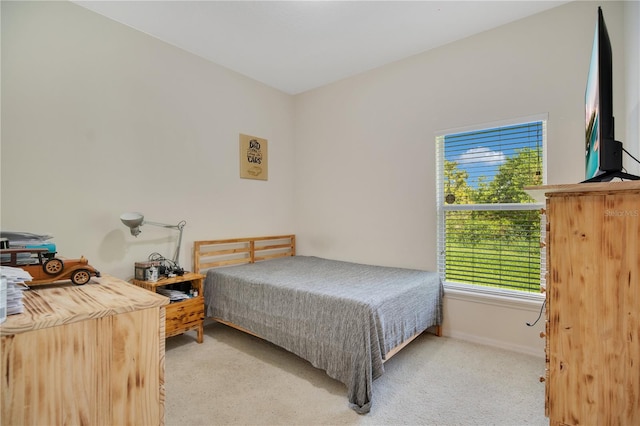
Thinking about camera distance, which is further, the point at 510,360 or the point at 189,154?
the point at 189,154

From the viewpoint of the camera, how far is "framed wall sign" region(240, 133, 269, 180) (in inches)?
137

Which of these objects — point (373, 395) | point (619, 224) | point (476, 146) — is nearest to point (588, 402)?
point (619, 224)

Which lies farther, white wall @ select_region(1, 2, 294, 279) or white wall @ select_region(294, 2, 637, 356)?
white wall @ select_region(294, 2, 637, 356)

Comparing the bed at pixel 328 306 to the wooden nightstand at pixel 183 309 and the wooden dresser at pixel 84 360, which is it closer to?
the wooden nightstand at pixel 183 309

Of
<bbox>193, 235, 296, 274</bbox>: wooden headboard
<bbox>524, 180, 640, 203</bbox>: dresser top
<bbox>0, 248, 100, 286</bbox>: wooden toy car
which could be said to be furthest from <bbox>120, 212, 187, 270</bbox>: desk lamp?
<bbox>524, 180, 640, 203</bbox>: dresser top

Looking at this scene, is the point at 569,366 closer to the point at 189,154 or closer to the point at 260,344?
the point at 260,344

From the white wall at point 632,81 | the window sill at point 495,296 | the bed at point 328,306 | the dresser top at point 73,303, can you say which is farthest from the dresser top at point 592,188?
the window sill at point 495,296

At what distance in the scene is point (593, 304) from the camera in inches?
40.1

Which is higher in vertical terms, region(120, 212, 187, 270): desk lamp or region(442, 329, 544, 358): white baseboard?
region(120, 212, 187, 270): desk lamp

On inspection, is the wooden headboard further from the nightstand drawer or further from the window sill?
the window sill

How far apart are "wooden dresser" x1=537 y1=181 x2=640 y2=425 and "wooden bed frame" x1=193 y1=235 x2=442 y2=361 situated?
6.13 ft

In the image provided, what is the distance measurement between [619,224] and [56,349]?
164 centimetres

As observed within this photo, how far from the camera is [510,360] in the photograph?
7.72 ft

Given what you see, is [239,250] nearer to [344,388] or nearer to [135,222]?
[135,222]
